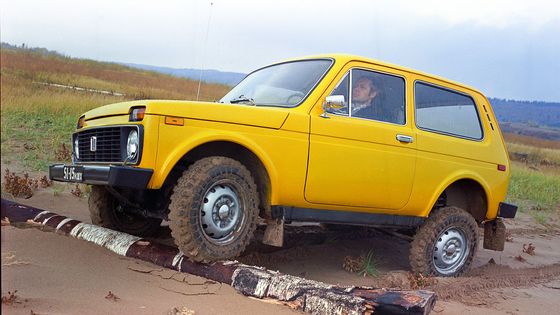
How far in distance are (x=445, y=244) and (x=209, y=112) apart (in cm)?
305

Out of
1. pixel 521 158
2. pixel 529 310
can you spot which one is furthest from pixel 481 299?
pixel 521 158

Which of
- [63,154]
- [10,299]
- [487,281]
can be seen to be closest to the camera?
[10,299]

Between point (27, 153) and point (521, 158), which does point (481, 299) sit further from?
point (521, 158)

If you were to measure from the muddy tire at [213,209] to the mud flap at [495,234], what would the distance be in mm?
3447

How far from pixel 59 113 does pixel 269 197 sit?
6.19m

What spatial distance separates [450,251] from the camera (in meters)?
5.75

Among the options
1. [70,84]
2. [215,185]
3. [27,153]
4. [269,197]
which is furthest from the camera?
[27,153]

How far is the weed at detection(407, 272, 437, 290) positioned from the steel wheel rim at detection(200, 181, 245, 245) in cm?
179

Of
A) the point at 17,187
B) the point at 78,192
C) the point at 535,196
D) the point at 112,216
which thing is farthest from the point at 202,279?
the point at 535,196

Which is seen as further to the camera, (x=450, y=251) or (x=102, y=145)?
(x=450, y=251)

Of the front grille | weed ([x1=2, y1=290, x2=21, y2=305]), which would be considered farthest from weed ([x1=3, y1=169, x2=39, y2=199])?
weed ([x1=2, y1=290, x2=21, y2=305])

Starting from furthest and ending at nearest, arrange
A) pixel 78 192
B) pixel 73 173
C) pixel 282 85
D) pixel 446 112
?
pixel 78 192 < pixel 446 112 < pixel 282 85 < pixel 73 173

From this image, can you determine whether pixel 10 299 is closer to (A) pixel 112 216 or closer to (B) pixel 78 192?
(A) pixel 112 216

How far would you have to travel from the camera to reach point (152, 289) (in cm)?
359
